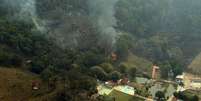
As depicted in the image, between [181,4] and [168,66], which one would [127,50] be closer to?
[168,66]

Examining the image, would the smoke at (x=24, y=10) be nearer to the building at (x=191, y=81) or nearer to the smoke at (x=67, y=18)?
the smoke at (x=67, y=18)

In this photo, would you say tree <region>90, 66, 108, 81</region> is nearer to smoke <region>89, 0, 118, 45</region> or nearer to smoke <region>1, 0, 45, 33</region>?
smoke <region>89, 0, 118, 45</region>

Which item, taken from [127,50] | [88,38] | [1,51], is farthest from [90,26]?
[1,51]

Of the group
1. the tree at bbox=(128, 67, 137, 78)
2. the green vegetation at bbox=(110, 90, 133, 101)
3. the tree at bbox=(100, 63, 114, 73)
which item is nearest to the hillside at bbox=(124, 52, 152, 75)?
the tree at bbox=(128, 67, 137, 78)

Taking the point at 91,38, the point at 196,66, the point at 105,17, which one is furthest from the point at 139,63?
the point at 105,17

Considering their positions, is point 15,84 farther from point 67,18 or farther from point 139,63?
point 139,63

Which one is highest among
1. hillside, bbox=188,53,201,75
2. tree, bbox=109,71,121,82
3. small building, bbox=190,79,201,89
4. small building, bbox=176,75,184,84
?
hillside, bbox=188,53,201,75
